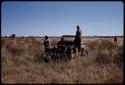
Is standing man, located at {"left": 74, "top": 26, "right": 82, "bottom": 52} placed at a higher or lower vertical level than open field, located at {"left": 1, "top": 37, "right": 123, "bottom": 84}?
higher

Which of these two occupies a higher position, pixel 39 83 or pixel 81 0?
pixel 81 0

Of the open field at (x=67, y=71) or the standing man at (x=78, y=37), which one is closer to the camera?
the open field at (x=67, y=71)

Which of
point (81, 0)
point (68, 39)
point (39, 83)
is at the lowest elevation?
point (39, 83)

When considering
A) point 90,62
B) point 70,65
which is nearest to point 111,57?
point 90,62

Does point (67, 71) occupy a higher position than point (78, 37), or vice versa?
point (78, 37)

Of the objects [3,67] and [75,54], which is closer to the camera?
[3,67]

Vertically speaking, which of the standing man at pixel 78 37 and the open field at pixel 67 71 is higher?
the standing man at pixel 78 37

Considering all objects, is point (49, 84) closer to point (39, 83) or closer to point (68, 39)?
point (39, 83)

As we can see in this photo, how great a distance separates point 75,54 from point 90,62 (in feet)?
4.87

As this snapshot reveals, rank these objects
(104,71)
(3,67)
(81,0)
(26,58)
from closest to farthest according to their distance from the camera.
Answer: (81,0) < (104,71) < (3,67) < (26,58)

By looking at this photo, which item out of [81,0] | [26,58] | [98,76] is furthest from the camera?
[26,58]

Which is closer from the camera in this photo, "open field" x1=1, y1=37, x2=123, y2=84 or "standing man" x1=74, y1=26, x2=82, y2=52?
"open field" x1=1, y1=37, x2=123, y2=84

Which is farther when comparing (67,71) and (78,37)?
(78,37)

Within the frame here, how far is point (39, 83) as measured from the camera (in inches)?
284
